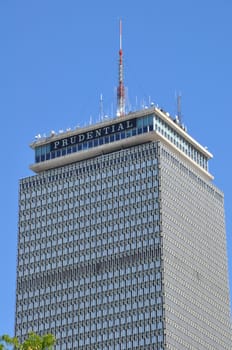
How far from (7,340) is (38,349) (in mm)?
2309

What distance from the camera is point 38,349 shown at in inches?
2835

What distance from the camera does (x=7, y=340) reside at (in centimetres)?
7212
